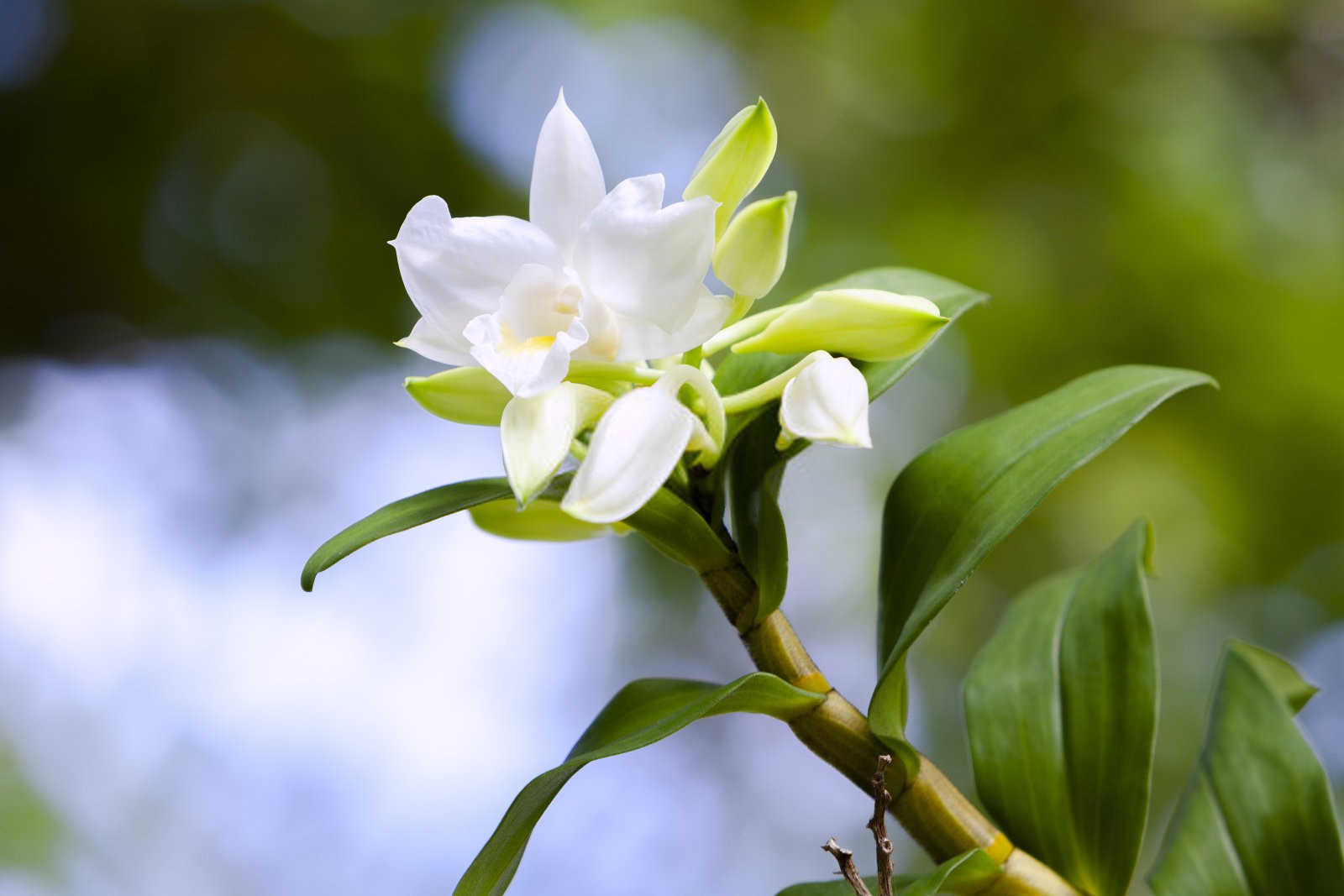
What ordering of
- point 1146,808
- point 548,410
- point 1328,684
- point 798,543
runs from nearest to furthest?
point 548,410 < point 1146,808 < point 1328,684 < point 798,543

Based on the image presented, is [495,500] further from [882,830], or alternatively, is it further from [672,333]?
[882,830]

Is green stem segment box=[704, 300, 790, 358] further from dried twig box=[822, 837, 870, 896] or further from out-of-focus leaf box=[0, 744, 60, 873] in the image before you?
out-of-focus leaf box=[0, 744, 60, 873]

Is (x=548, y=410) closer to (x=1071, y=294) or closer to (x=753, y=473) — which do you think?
(x=753, y=473)

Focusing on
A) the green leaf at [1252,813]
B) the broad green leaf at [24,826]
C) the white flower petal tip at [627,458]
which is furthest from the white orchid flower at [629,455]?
the broad green leaf at [24,826]

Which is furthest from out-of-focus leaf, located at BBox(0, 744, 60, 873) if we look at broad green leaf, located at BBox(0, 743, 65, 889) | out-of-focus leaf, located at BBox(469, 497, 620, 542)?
out-of-focus leaf, located at BBox(469, 497, 620, 542)

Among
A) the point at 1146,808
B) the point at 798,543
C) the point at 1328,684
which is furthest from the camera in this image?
the point at 798,543

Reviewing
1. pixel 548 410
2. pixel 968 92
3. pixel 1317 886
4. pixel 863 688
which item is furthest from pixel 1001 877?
pixel 968 92

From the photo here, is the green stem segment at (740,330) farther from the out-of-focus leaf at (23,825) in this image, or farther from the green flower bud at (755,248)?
the out-of-focus leaf at (23,825)

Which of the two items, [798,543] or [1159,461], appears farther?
[798,543]
